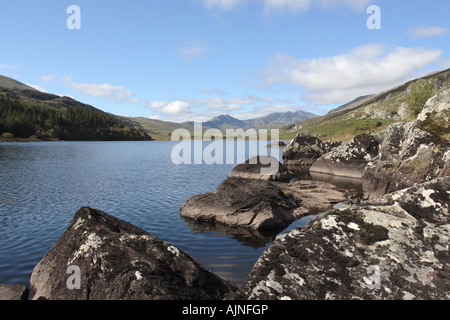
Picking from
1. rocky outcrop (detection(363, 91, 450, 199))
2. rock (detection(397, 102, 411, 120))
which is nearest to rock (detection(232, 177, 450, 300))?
rocky outcrop (detection(363, 91, 450, 199))

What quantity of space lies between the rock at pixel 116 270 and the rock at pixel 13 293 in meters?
0.55

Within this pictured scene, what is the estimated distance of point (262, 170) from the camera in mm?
38656

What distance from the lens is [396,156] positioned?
28.8 m

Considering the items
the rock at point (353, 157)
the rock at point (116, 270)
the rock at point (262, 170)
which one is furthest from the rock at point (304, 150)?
the rock at point (116, 270)

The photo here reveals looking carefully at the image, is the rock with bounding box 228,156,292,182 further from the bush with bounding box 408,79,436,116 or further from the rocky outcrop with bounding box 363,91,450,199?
the bush with bounding box 408,79,436,116

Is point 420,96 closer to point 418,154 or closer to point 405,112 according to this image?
Answer: point 405,112

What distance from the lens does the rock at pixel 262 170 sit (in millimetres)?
38312

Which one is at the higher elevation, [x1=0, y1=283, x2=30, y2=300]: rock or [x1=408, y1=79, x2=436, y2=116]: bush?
[x1=408, y1=79, x2=436, y2=116]: bush

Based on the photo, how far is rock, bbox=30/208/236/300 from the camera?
7484mm

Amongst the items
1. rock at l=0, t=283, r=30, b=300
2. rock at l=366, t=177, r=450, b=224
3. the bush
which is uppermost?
the bush

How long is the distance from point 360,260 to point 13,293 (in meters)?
10.2

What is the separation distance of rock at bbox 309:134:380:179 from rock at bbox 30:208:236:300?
40.2 metres

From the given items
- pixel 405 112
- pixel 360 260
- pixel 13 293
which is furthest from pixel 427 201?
pixel 405 112
